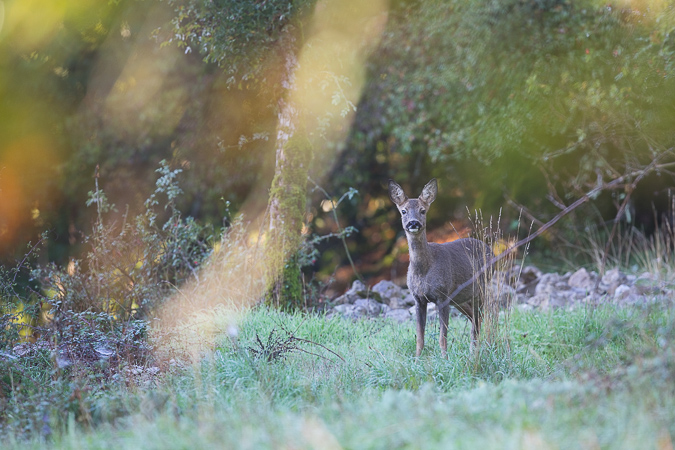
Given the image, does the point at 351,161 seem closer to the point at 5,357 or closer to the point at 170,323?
the point at 170,323

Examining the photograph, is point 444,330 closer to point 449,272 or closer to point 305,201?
point 449,272

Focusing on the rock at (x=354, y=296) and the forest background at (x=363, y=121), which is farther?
the forest background at (x=363, y=121)

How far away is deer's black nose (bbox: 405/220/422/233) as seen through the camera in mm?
5539

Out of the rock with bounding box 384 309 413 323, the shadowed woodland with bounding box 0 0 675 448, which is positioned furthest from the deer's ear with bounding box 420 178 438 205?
the rock with bounding box 384 309 413 323

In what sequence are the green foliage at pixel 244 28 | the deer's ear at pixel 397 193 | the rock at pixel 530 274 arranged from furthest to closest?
the rock at pixel 530 274, the green foliage at pixel 244 28, the deer's ear at pixel 397 193

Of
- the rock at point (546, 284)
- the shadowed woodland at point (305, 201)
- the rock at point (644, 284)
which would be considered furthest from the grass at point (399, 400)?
the rock at point (546, 284)

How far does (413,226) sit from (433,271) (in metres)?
0.45

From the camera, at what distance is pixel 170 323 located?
6.84 metres

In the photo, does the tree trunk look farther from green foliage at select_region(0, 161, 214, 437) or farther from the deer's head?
the deer's head

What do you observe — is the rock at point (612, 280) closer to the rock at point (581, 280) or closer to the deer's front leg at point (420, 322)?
the rock at point (581, 280)

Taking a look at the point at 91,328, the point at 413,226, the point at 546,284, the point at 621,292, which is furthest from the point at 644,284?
the point at 91,328

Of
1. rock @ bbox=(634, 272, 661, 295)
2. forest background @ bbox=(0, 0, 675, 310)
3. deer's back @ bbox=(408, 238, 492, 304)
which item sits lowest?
Result: rock @ bbox=(634, 272, 661, 295)

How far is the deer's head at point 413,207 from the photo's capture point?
560 cm

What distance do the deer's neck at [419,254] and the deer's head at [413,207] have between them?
2.4 inches
